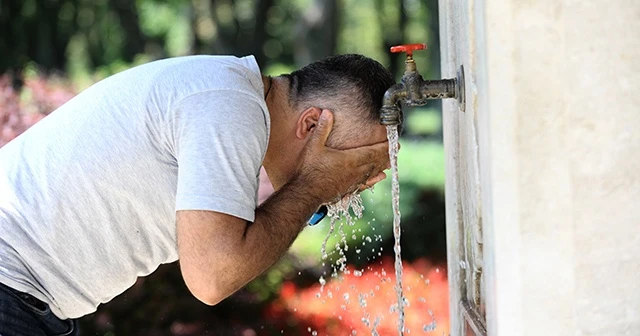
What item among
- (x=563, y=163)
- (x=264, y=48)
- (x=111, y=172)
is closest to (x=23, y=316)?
(x=111, y=172)

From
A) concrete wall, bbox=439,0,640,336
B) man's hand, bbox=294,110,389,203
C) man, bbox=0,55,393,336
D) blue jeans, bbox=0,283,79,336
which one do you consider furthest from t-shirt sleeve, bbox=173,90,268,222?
concrete wall, bbox=439,0,640,336

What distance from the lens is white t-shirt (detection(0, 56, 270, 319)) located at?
228 centimetres

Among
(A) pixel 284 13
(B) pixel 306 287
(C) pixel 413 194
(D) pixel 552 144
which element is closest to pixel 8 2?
(A) pixel 284 13

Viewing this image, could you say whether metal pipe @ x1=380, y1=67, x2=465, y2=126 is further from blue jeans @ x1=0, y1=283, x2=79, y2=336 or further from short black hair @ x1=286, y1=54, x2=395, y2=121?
blue jeans @ x1=0, y1=283, x2=79, y2=336

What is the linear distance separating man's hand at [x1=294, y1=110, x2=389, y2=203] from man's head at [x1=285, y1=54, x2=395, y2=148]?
1.1 inches

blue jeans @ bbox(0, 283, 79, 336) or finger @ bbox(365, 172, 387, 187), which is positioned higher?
finger @ bbox(365, 172, 387, 187)

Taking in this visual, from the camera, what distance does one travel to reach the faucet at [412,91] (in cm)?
231

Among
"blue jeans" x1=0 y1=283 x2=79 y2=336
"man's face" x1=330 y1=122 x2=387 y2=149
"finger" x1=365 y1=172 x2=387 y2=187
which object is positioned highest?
"man's face" x1=330 y1=122 x2=387 y2=149

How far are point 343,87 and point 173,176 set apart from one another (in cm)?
53

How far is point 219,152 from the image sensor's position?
217 cm

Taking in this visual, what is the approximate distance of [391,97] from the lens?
2.47 meters

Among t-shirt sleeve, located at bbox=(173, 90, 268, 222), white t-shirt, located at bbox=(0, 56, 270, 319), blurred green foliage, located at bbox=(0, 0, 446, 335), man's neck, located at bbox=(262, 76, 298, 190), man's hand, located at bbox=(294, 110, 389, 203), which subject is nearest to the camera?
t-shirt sleeve, located at bbox=(173, 90, 268, 222)

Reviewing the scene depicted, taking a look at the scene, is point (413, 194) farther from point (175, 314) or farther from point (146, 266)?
point (146, 266)

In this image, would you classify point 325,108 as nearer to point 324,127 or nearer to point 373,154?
point 324,127
